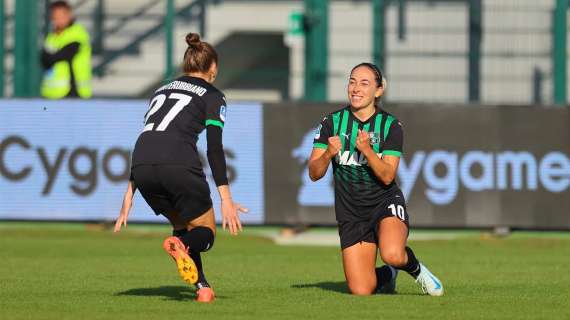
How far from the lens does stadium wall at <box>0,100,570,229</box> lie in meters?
15.4

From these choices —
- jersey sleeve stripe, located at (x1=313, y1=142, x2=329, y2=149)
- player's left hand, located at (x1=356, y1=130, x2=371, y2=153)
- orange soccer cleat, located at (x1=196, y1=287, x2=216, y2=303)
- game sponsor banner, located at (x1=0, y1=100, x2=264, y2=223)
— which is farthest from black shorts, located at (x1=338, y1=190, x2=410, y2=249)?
game sponsor banner, located at (x1=0, y1=100, x2=264, y2=223)

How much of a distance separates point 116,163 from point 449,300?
23.7ft

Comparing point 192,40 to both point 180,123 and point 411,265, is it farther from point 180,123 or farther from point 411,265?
point 411,265

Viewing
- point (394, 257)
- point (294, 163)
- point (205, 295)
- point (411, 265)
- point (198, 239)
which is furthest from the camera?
point (294, 163)

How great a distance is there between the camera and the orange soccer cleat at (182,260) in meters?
8.23

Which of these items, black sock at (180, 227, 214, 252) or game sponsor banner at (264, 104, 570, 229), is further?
game sponsor banner at (264, 104, 570, 229)

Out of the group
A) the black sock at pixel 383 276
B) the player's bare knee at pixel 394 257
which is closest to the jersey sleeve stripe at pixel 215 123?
the player's bare knee at pixel 394 257

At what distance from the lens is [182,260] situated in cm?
823

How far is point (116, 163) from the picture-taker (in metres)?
15.6

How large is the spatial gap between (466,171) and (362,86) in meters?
6.21

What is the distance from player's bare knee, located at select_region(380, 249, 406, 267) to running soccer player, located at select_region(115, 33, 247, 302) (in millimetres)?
1263

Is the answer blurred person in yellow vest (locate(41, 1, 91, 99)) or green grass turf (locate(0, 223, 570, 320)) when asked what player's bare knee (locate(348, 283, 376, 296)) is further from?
blurred person in yellow vest (locate(41, 1, 91, 99))

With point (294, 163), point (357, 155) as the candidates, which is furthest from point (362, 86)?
point (294, 163)

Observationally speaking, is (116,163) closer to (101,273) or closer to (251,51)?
(101,273)
